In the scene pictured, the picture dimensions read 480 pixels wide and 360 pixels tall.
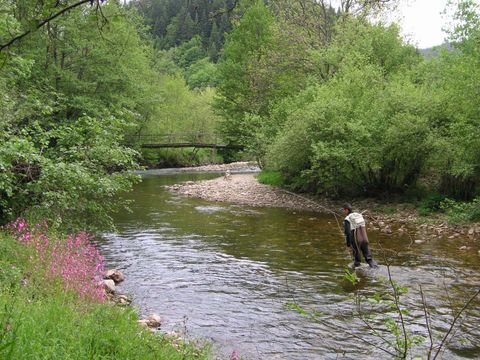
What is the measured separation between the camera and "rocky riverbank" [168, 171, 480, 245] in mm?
15367

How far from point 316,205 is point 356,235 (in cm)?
326

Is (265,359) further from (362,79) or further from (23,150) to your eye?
(362,79)

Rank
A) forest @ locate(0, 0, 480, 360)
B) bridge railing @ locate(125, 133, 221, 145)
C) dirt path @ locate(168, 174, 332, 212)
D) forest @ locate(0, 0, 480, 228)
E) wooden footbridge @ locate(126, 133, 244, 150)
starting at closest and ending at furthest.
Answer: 1. forest @ locate(0, 0, 480, 360)
2. forest @ locate(0, 0, 480, 228)
3. dirt path @ locate(168, 174, 332, 212)
4. bridge railing @ locate(125, 133, 221, 145)
5. wooden footbridge @ locate(126, 133, 244, 150)

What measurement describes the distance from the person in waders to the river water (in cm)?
48

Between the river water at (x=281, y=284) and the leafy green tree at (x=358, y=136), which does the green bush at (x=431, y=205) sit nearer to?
the leafy green tree at (x=358, y=136)

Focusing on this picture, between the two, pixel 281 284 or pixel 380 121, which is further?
pixel 380 121

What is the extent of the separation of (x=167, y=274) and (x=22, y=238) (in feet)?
12.9

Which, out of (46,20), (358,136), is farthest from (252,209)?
(46,20)

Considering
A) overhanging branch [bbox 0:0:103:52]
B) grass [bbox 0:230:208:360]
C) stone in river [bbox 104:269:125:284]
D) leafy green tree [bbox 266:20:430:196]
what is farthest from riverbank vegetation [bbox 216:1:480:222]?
overhanging branch [bbox 0:0:103:52]

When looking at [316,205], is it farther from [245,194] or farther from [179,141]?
[179,141]

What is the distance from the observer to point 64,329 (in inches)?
189

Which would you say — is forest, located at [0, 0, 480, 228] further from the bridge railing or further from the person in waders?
the person in waders

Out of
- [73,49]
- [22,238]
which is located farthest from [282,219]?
[73,49]

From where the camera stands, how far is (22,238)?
327 inches
